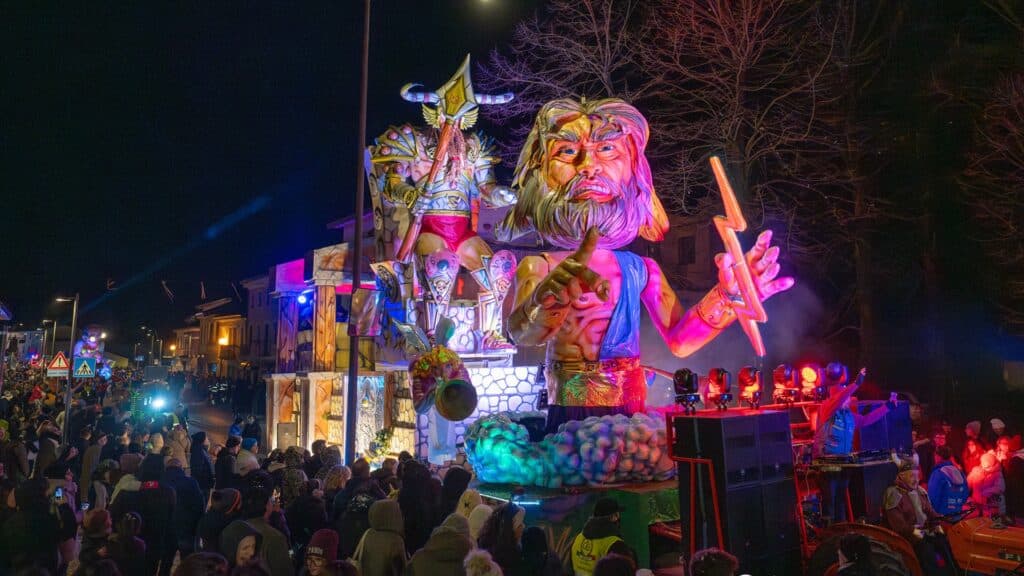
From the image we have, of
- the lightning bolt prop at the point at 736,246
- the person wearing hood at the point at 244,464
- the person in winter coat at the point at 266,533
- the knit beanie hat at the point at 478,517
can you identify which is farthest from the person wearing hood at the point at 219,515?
the lightning bolt prop at the point at 736,246

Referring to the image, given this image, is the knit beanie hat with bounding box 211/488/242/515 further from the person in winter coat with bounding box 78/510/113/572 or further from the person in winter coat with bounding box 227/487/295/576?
the person in winter coat with bounding box 78/510/113/572

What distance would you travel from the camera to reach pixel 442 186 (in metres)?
13.4

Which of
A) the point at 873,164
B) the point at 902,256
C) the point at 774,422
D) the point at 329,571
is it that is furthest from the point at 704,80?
the point at 329,571

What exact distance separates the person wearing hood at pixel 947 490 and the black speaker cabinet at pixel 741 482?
3286 millimetres

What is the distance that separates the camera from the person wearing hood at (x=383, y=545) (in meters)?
4.88

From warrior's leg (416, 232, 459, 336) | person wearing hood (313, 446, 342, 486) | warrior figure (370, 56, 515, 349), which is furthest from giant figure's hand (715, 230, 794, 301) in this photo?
warrior's leg (416, 232, 459, 336)

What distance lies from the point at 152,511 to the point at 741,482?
4830 mm

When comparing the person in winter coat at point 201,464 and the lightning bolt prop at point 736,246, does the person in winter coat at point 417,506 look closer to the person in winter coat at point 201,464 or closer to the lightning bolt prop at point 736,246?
the lightning bolt prop at point 736,246

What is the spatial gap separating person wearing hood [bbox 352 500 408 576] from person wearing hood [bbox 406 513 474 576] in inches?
18.7

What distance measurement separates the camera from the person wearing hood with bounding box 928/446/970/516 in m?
7.81

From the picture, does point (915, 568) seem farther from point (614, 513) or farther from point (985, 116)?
point (985, 116)

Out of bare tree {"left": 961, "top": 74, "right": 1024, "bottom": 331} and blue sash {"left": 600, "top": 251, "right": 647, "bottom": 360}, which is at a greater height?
bare tree {"left": 961, "top": 74, "right": 1024, "bottom": 331}

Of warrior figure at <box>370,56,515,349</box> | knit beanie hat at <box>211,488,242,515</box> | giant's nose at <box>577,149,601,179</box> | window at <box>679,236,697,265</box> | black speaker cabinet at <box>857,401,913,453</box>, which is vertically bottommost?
knit beanie hat at <box>211,488,242,515</box>

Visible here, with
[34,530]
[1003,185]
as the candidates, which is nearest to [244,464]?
[34,530]
